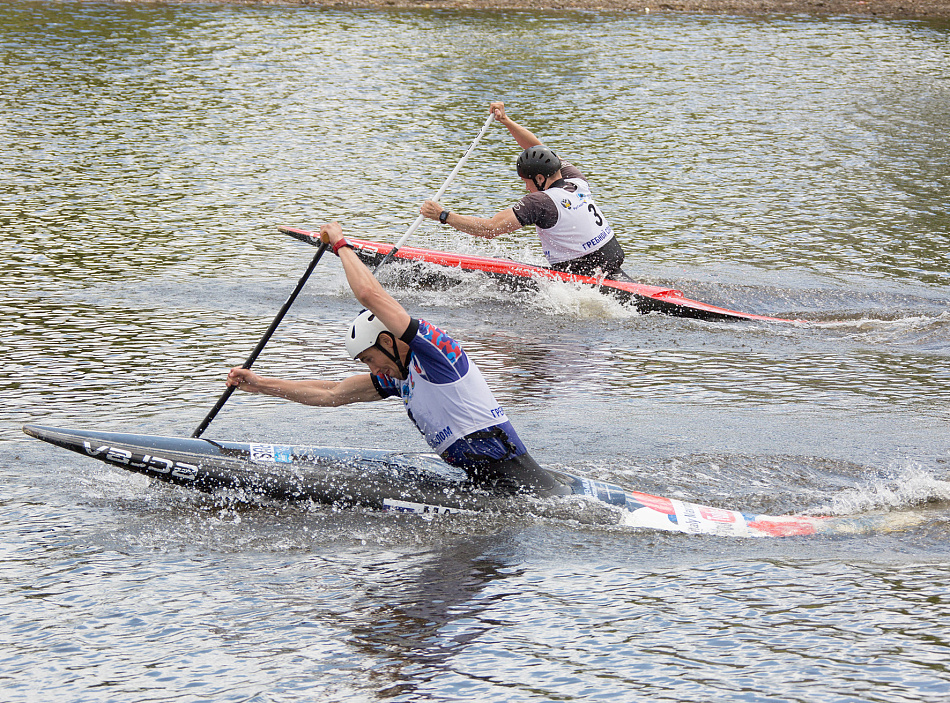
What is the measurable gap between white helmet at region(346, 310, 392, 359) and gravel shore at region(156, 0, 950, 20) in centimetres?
2947

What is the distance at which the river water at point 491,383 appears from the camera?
5.76m

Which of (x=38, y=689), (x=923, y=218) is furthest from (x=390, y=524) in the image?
(x=923, y=218)

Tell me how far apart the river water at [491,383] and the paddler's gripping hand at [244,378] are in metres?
0.77

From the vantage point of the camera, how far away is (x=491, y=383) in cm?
989

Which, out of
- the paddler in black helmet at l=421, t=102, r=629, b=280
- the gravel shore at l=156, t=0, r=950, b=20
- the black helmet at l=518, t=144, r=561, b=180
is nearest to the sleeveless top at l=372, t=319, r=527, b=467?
the paddler in black helmet at l=421, t=102, r=629, b=280

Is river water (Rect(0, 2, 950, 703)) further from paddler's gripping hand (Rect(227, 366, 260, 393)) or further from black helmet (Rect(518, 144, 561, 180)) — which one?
black helmet (Rect(518, 144, 561, 180))

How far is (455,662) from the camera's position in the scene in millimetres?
5625

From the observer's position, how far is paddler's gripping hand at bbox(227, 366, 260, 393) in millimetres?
7129

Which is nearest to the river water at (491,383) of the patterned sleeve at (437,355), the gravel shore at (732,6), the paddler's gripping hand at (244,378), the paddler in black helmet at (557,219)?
the paddler in black helmet at (557,219)

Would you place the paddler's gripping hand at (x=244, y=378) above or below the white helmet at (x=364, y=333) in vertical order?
below

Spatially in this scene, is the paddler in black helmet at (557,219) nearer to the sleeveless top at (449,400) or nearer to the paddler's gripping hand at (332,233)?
the paddler's gripping hand at (332,233)

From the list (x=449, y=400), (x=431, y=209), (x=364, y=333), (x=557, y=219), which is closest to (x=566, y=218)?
(x=557, y=219)

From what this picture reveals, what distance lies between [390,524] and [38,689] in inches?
92.1

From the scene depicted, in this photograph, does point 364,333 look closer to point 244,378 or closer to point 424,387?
point 424,387
